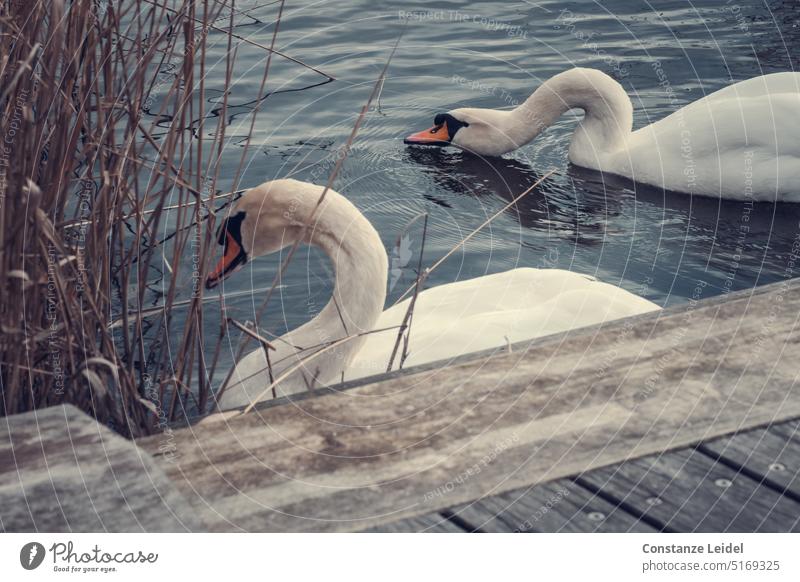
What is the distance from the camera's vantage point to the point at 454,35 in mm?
9922

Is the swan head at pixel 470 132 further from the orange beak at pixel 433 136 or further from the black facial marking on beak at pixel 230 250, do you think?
the black facial marking on beak at pixel 230 250

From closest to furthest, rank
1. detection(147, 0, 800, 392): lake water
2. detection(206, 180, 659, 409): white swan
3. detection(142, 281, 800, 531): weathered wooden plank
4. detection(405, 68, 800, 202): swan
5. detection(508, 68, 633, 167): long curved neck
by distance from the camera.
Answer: detection(142, 281, 800, 531): weathered wooden plank
detection(206, 180, 659, 409): white swan
detection(147, 0, 800, 392): lake water
detection(405, 68, 800, 202): swan
detection(508, 68, 633, 167): long curved neck

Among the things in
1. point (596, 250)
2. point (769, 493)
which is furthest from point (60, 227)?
point (596, 250)

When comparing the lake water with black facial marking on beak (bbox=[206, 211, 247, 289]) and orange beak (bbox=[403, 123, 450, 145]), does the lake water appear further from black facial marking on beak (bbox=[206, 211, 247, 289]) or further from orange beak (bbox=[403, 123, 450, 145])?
black facial marking on beak (bbox=[206, 211, 247, 289])

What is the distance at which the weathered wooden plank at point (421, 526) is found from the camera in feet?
7.74

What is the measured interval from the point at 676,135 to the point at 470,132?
1618 mm

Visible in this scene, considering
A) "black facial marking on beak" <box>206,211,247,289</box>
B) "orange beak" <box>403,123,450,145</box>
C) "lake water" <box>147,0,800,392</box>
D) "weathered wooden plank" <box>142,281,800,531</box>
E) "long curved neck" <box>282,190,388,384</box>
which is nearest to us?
"weathered wooden plank" <box>142,281,800,531</box>

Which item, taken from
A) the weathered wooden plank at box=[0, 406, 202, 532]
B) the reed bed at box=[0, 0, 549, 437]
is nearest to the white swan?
the reed bed at box=[0, 0, 549, 437]

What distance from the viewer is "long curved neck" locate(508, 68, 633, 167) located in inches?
300

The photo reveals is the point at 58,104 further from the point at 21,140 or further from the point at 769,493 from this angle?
the point at 769,493

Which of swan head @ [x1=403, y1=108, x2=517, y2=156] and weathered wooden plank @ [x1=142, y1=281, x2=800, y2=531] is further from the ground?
weathered wooden plank @ [x1=142, y1=281, x2=800, y2=531]

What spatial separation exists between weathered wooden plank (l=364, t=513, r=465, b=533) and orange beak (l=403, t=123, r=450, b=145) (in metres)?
5.88

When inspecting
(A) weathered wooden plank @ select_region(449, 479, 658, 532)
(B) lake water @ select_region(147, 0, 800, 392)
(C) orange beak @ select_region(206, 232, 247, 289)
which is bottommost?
(B) lake water @ select_region(147, 0, 800, 392)
